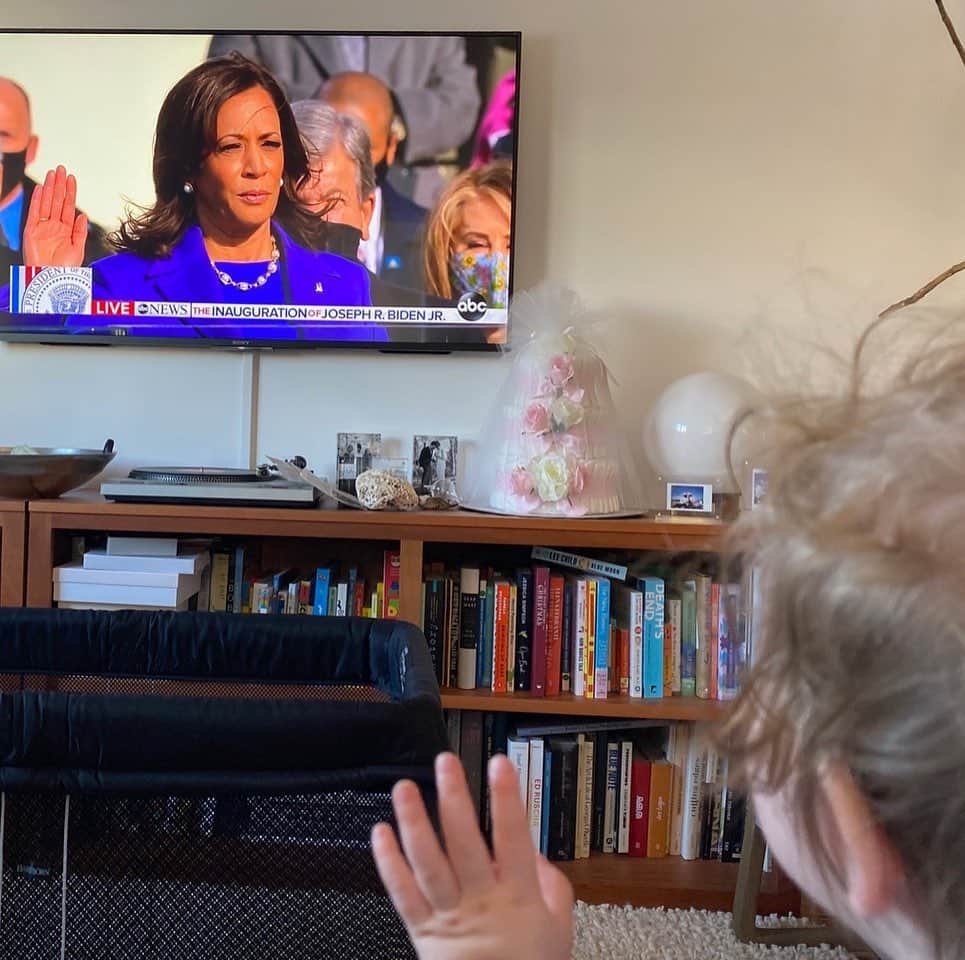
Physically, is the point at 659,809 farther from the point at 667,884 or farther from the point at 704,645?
the point at 704,645

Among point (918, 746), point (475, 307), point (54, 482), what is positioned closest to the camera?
point (918, 746)

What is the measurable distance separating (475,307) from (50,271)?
0.86 meters

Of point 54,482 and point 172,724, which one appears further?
point 54,482

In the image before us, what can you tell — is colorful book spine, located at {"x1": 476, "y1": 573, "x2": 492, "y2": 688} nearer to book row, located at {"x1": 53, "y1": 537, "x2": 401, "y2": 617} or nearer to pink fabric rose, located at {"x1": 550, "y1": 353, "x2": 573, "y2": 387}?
book row, located at {"x1": 53, "y1": 537, "x2": 401, "y2": 617}

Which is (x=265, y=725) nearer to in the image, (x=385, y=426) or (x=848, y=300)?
(x=385, y=426)

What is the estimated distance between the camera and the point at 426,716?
79 cm

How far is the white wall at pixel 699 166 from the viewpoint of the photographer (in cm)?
194

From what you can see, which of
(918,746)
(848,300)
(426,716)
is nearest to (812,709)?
(918,746)

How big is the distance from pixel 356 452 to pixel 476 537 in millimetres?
483

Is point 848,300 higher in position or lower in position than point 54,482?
higher

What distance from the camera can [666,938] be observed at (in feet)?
5.01

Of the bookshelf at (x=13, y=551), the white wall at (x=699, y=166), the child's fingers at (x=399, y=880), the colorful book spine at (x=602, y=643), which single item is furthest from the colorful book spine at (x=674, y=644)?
the child's fingers at (x=399, y=880)

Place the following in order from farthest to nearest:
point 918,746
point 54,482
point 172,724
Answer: point 54,482, point 172,724, point 918,746

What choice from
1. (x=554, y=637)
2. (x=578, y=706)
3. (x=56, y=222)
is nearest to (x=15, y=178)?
(x=56, y=222)
